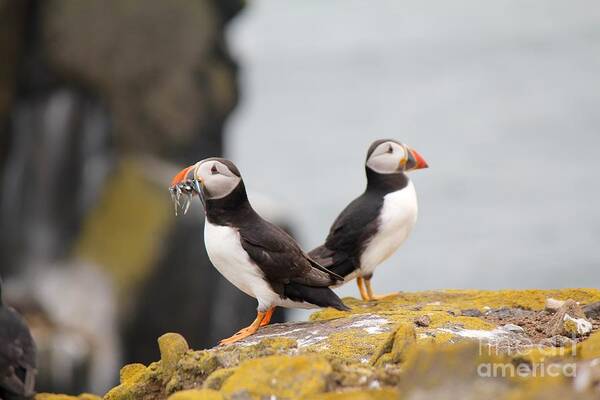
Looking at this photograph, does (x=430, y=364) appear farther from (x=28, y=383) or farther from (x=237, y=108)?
(x=237, y=108)

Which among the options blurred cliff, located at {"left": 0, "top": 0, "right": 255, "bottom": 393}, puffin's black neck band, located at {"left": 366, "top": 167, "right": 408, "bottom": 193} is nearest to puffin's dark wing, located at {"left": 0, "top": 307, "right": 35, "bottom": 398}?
puffin's black neck band, located at {"left": 366, "top": 167, "right": 408, "bottom": 193}

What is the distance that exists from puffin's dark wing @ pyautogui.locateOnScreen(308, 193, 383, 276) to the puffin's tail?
1.01 meters

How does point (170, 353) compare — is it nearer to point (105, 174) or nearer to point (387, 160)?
point (387, 160)

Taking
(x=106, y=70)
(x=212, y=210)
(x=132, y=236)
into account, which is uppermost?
(x=106, y=70)

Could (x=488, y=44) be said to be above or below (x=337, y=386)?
above

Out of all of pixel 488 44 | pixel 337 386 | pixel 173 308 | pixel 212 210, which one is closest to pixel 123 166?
pixel 173 308

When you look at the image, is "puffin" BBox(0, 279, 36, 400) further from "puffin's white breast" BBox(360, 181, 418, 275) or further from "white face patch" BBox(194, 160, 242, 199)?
"puffin's white breast" BBox(360, 181, 418, 275)

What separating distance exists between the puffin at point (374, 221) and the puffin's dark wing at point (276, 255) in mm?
920

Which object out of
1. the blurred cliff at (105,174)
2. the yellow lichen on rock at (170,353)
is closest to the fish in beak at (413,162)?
the yellow lichen on rock at (170,353)

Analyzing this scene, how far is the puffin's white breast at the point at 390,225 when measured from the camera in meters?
7.34

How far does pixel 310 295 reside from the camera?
6199 mm

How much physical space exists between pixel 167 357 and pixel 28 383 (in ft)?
2.78

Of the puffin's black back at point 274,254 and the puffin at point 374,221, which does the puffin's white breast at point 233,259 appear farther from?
the puffin at point 374,221

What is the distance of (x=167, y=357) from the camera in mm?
4977
